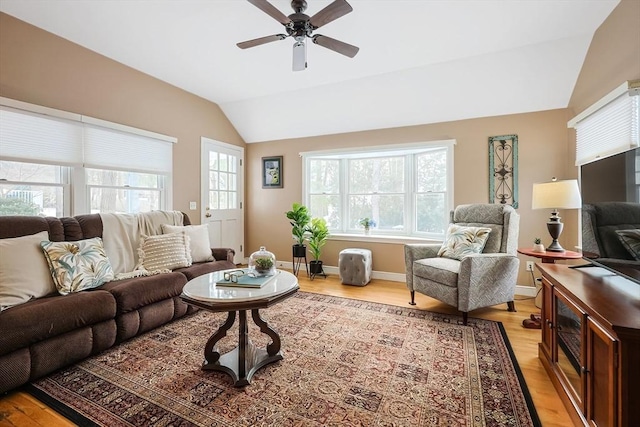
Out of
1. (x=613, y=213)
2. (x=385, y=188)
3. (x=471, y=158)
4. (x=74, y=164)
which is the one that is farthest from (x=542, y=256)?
(x=74, y=164)

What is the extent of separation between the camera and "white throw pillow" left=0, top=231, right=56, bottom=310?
1916 mm

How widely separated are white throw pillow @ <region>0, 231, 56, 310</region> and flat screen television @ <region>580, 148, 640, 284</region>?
3562 mm

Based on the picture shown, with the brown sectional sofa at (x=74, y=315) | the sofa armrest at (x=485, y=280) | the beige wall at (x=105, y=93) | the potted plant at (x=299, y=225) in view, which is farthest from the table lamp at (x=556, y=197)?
the beige wall at (x=105, y=93)

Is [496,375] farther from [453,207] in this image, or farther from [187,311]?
[187,311]

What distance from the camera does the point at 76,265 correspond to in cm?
224

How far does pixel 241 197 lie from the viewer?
521cm

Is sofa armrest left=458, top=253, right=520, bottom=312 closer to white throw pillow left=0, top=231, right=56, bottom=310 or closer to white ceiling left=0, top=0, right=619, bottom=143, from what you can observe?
white ceiling left=0, top=0, right=619, bottom=143

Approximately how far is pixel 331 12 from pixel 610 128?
261 centimetres

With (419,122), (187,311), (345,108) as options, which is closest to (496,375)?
(187,311)

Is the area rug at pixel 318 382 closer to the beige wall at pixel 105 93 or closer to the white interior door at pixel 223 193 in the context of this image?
the white interior door at pixel 223 193

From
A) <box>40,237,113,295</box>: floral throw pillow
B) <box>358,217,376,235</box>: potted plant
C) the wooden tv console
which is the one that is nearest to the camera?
the wooden tv console

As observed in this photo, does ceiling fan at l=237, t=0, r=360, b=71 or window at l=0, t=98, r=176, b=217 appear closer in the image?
ceiling fan at l=237, t=0, r=360, b=71

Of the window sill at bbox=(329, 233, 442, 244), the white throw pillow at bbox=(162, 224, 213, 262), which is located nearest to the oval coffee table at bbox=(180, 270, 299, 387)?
the white throw pillow at bbox=(162, 224, 213, 262)

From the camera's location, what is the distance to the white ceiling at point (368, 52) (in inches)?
94.0
